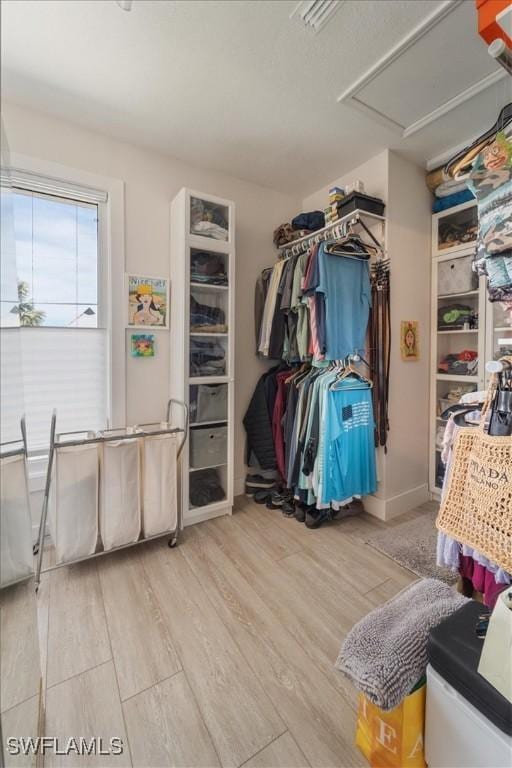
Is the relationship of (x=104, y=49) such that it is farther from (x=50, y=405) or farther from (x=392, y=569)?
(x=392, y=569)

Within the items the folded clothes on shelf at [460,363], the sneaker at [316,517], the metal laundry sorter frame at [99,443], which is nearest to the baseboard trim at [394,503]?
the sneaker at [316,517]

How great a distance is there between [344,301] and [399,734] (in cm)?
204

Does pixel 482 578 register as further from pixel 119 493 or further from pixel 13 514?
pixel 119 493

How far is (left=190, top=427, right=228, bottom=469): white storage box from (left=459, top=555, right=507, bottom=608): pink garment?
1.59 metres

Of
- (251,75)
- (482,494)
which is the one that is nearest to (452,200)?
(251,75)

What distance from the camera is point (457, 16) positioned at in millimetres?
1278

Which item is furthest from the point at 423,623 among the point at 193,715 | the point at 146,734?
the point at 146,734

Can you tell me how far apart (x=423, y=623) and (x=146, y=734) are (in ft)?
3.15

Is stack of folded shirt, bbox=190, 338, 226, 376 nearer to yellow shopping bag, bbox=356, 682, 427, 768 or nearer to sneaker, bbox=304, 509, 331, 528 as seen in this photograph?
sneaker, bbox=304, 509, 331, 528

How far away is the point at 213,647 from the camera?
4.38 feet

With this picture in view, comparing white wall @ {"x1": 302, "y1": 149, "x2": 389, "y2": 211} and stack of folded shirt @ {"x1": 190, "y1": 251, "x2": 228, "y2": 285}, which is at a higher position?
white wall @ {"x1": 302, "y1": 149, "x2": 389, "y2": 211}

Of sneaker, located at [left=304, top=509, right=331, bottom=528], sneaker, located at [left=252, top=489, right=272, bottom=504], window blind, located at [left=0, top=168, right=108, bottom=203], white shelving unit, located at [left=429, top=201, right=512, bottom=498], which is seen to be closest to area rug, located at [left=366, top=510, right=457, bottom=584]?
sneaker, located at [left=304, top=509, right=331, bottom=528]

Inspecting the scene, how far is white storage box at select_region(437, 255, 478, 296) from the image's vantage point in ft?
7.98

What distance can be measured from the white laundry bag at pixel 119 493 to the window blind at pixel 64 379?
0.34 m
